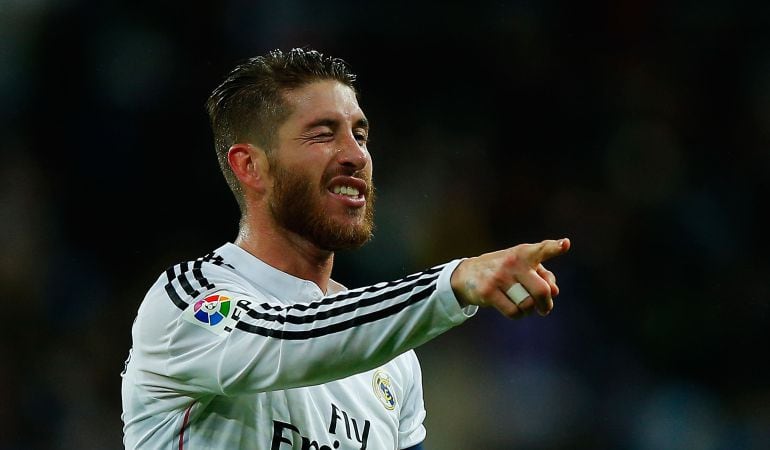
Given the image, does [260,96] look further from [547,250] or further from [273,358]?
[547,250]

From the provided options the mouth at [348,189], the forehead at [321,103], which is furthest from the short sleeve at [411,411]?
the forehead at [321,103]

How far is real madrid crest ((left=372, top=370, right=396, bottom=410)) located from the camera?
3381 millimetres

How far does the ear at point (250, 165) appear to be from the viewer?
3.46 meters

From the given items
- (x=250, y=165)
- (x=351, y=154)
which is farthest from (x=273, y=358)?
(x=250, y=165)

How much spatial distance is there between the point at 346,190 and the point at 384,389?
68cm

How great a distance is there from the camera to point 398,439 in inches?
139

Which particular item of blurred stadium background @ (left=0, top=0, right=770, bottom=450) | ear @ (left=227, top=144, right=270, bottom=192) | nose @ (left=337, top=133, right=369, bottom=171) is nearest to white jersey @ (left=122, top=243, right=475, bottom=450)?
ear @ (left=227, top=144, right=270, bottom=192)

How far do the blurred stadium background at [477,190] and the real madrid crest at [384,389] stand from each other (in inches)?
115

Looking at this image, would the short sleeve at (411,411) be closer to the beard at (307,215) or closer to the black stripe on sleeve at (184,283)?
the beard at (307,215)

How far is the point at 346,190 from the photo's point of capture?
3.38 m

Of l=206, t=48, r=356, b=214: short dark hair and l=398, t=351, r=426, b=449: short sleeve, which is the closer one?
l=206, t=48, r=356, b=214: short dark hair

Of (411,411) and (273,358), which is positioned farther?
(411,411)

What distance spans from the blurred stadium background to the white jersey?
308 cm

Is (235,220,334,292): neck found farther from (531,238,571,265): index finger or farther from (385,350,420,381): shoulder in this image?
(531,238,571,265): index finger
